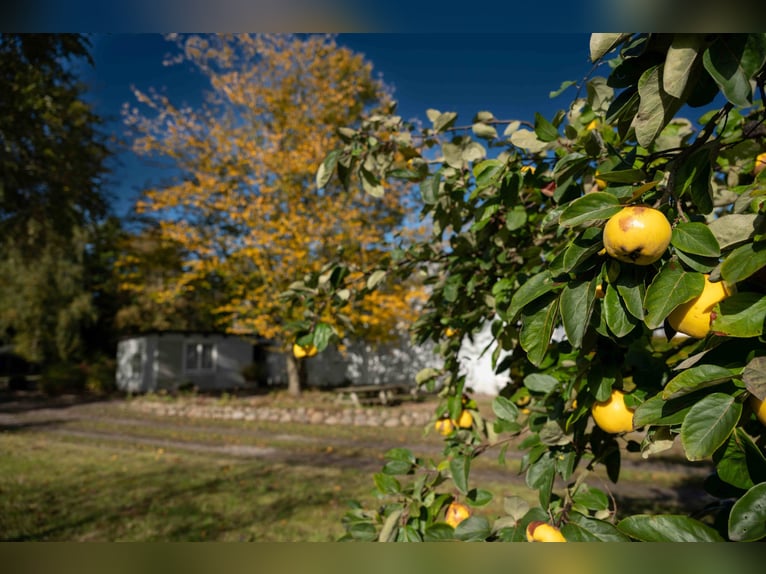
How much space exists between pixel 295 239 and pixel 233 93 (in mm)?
4312

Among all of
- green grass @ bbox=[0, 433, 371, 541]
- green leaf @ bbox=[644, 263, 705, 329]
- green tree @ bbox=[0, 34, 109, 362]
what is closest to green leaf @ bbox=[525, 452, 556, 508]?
green leaf @ bbox=[644, 263, 705, 329]

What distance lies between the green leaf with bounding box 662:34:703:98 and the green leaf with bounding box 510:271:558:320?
0.28 m

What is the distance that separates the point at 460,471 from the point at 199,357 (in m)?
18.0

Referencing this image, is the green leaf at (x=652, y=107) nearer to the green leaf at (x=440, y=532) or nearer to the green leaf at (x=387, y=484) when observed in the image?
the green leaf at (x=440, y=532)

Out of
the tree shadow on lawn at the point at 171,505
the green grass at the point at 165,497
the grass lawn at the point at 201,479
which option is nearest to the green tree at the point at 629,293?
the grass lawn at the point at 201,479

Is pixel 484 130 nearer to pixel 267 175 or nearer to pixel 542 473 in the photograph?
pixel 542 473

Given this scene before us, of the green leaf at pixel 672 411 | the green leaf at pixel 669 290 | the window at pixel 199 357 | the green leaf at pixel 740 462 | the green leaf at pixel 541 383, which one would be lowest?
the window at pixel 199 357

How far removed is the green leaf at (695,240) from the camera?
54 centimetres

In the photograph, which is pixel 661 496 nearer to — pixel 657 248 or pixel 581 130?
pixel 581 130

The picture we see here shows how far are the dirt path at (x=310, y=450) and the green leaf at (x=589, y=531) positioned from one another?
416 cm

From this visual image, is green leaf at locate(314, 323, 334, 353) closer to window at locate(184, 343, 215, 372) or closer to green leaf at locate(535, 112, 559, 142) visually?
green leaf at locate(535, 112, 559, 142)

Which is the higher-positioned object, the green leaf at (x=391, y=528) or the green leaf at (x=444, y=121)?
the green leaf at (x=444, y=121)

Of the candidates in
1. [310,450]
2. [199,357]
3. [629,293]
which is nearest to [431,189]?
[629,293]

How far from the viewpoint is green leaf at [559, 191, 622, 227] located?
1.90 feet
